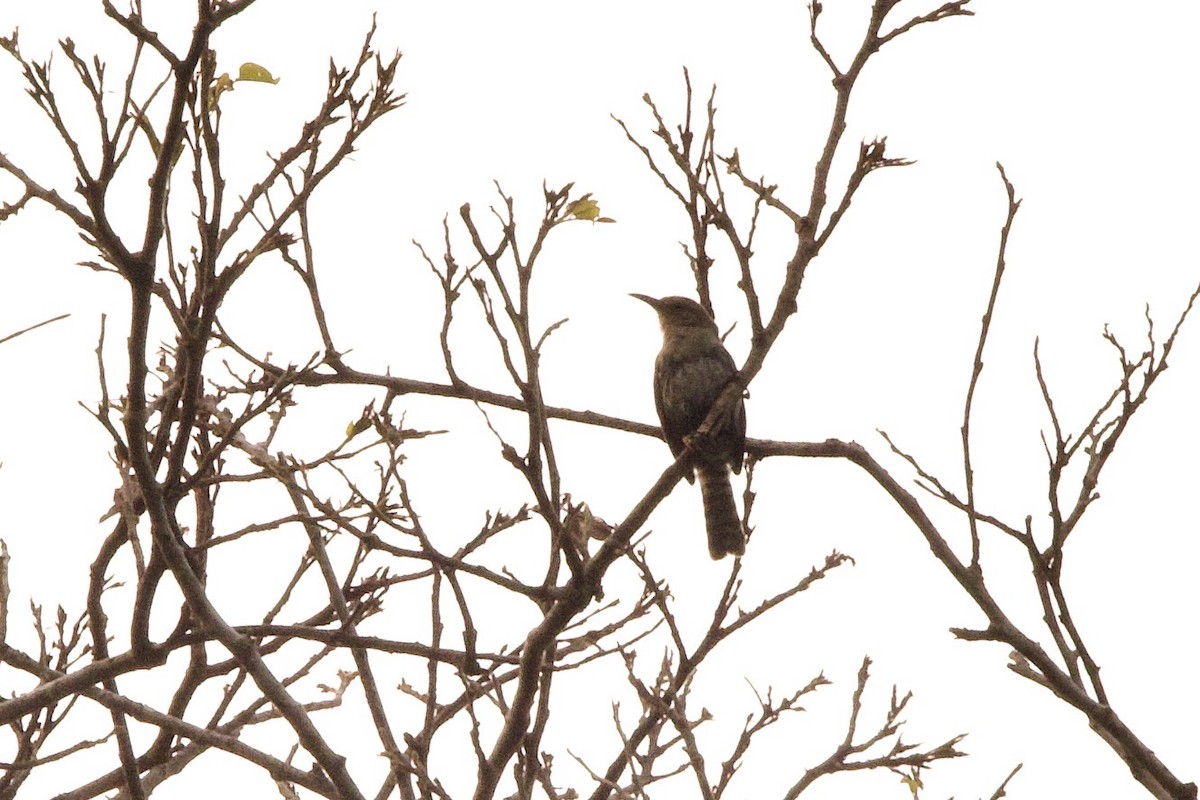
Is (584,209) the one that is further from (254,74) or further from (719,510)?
(719,510)

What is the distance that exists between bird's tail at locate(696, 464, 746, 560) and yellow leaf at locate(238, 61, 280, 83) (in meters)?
3.69

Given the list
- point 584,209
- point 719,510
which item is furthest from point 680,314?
point 584,209

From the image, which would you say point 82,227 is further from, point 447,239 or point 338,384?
point 338,384

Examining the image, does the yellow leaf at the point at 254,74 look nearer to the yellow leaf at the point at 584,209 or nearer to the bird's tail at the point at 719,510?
the yellow leaf at the point at 584,209

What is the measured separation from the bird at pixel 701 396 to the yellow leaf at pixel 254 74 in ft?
10.3

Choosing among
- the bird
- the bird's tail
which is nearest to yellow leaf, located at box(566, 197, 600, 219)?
the bird

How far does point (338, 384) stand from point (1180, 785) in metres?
3.13

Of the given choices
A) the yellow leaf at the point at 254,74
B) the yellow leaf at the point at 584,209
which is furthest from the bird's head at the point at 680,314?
the yellow leaf at the point at 254,74

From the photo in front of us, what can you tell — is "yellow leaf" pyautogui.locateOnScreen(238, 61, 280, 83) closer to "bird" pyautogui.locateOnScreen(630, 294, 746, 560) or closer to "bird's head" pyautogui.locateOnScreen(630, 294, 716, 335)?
"bird" pyautogui.locateOnScreen(630, 294, 746, 560)

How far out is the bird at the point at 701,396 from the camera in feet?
22.7

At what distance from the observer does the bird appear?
6.91 m

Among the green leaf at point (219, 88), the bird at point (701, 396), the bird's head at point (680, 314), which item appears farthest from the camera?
the bird's head at point (680, 314)

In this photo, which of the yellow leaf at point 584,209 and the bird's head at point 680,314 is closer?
the yellow leaf at point 584,209

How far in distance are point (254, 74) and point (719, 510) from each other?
12.6 ft
